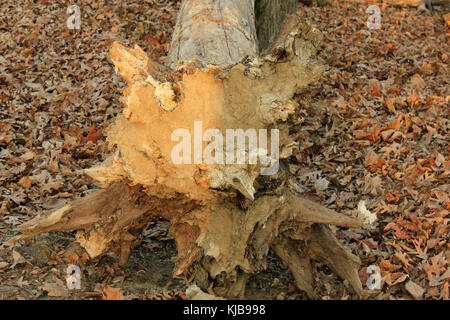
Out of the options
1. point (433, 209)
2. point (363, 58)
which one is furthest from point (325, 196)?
point (363, 58)

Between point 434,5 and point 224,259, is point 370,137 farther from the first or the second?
point 434,5

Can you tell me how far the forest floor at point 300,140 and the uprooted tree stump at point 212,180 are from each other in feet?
0.78

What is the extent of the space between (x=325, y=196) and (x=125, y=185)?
1.92 m

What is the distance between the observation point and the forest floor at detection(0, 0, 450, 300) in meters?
3.24

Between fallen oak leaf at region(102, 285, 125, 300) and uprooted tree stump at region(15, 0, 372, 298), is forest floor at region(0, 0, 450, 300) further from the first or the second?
uprooted tree stump at region(15, 0, 372, 298)

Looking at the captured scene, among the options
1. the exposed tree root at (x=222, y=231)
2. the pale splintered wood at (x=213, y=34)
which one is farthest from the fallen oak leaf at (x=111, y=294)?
the pale splintered wood at (x=213, y=34)

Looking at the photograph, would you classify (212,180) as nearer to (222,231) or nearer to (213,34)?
(222,231)

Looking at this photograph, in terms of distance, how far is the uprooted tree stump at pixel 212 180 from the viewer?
9.52 feet

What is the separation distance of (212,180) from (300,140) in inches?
94.6

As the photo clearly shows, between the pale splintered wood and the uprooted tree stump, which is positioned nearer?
the uprooted tree stump

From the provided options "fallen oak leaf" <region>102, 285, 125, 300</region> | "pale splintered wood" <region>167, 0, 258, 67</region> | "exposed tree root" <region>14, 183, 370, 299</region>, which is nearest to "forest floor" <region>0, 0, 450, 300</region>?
"fallen oak leaf" <region>102, 285, 125, 300</region>

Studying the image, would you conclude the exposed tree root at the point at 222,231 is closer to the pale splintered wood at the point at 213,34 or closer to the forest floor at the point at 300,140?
the forest floor at the point at 300,140

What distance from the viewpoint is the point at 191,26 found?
400 centimetres

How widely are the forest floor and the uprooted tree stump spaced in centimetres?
24
